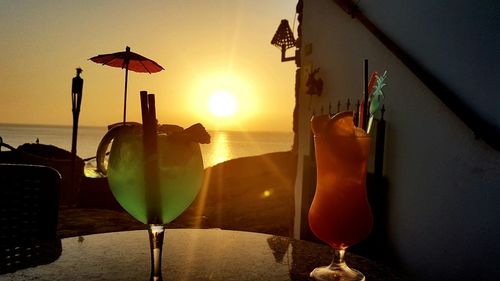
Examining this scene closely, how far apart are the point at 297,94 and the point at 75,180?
4.40 m

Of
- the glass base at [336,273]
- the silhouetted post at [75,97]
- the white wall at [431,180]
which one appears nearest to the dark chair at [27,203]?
the glass base at [336,273]

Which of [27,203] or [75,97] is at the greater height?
[75,97]

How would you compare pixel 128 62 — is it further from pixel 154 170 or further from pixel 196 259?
pixel 154 170

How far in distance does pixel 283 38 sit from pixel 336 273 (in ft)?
22.9

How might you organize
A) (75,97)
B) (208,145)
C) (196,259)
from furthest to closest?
(208,145) → (75,97) → (196,259)

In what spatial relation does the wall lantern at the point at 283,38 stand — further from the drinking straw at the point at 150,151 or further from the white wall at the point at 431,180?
the drinking straw at the point at 150,151

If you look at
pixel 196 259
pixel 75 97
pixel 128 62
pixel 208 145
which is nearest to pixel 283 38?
pixel 128 62

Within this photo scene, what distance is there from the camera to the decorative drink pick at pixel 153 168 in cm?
84

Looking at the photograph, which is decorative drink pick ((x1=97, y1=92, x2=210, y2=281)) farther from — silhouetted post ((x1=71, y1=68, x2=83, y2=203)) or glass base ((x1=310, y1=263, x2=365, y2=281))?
silhouetted post ((x1=71, y1=68, x2=83, y2=203))

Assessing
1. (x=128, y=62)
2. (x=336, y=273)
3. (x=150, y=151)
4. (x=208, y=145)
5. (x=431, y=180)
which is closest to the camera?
(x=150, y=151)

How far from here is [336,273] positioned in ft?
3.17

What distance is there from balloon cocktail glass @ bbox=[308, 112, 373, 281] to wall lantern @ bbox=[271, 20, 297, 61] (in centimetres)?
659

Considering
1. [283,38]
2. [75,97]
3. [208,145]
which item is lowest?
[208,145]

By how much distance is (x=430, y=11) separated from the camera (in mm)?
2869
